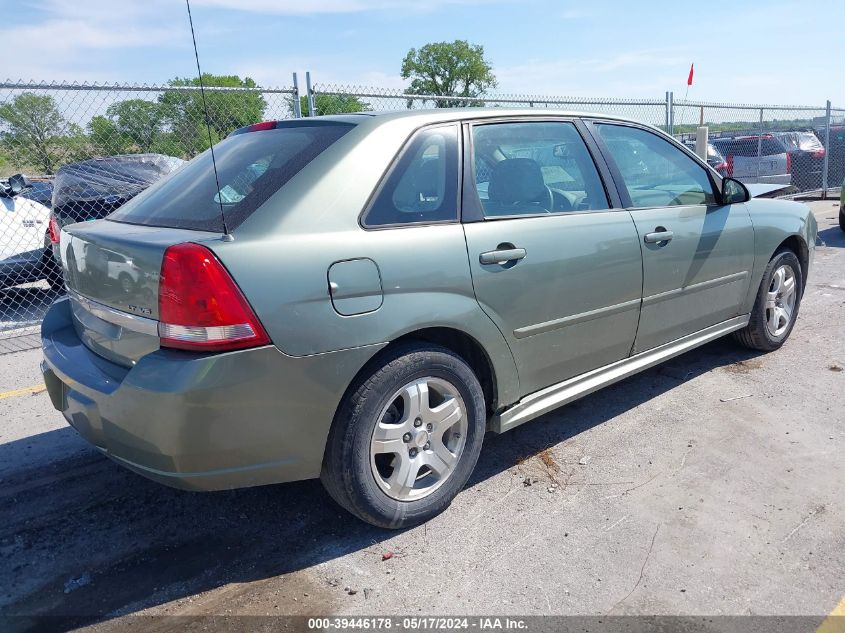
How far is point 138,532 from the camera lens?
3031mm

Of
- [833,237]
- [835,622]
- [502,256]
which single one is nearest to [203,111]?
[502,256]

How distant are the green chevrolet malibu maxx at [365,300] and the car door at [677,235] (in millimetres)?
24

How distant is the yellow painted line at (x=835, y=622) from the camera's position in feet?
7.58

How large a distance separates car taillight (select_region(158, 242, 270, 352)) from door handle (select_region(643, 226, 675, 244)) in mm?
2218

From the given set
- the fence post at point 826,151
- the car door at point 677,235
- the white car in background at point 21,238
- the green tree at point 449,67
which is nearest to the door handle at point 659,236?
the car door at point 677,235

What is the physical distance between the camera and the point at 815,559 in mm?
2678

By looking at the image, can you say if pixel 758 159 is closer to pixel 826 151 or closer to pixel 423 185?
pixel 826 151

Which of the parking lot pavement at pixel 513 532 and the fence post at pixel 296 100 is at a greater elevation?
the fence post at pixel 296 100

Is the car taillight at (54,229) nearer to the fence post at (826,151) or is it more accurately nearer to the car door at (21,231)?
the car door at (21,231)

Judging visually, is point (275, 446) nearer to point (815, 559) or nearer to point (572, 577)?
point (572, 577)

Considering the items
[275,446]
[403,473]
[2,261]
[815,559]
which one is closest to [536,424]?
[403,473]

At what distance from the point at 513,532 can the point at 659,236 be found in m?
1.81

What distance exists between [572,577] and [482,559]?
1.14ft

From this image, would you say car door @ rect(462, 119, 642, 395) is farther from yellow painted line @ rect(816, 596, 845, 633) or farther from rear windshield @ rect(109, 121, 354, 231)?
yellow painted line @ rect(816, 596, 845, 633)
